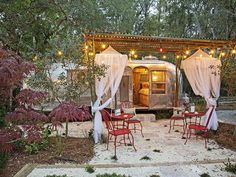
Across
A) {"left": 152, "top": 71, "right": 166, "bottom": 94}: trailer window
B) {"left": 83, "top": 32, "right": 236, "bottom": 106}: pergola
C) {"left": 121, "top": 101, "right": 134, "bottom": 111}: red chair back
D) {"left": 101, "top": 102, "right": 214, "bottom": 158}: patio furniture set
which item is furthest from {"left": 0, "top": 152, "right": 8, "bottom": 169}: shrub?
{"left": 152, "top": 71, "right": 166, "bottom": 94}: trailer window

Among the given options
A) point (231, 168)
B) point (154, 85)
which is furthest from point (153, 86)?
point (231, 168)

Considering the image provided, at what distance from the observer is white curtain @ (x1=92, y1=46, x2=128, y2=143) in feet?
21.1

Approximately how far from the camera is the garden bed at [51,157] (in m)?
4.56

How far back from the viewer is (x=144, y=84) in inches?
445

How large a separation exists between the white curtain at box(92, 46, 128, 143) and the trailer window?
3.81m

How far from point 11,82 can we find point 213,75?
639cm

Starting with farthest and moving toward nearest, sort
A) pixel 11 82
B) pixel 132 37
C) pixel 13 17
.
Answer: pixel 13 17 < pixel 132 37 < pixel 11 82

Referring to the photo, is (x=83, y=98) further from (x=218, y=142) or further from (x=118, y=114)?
(x=218, y=142)

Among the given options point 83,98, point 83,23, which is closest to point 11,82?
point 83,98

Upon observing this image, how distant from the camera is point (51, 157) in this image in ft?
16.6

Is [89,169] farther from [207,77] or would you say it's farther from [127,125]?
[207,77]

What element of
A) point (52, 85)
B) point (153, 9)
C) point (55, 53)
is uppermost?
point (153, 9)

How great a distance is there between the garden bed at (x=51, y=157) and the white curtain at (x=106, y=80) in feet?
2.22

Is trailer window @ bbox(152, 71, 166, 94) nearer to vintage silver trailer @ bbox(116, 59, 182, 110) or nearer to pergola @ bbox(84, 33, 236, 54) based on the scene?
vintage silver trailer @ bbox(116, 59, 182, 110)
